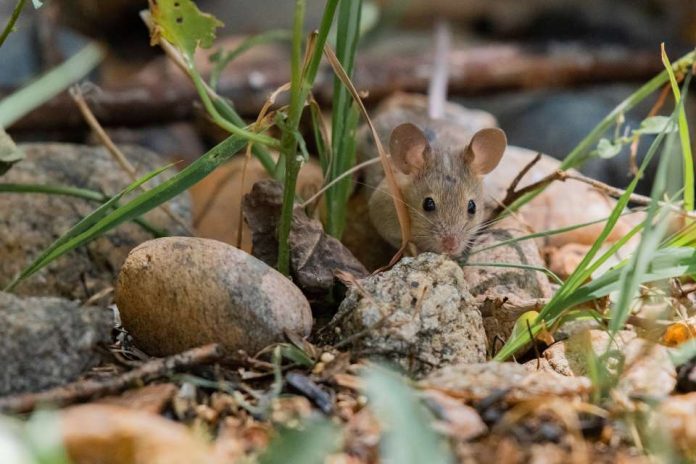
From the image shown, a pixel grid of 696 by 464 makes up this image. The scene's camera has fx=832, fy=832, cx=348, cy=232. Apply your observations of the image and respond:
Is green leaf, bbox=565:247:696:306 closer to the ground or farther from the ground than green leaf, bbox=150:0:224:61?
closer to the ground

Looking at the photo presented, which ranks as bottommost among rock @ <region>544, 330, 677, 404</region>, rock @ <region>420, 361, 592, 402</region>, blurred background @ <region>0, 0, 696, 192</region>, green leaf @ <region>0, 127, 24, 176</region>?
rock @ <region>420, 361, 592, 402</region>

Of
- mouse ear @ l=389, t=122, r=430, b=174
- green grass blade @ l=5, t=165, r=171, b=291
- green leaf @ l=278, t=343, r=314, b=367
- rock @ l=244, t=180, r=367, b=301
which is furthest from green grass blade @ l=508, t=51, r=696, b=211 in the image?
green grass blade @ l=5, t=165, r=171, b=291

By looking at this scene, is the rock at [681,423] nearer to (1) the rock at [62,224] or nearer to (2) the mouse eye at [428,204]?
(2) the mouse eye at [428,204]

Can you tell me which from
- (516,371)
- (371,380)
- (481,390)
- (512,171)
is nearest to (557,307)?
(516,371)

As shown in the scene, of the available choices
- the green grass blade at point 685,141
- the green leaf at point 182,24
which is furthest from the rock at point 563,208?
the green leaf at point 182,24

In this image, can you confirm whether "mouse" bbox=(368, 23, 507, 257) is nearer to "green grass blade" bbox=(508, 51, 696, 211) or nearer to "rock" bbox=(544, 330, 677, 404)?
"green grass blade" bbox=(508, 51, 696, 211)

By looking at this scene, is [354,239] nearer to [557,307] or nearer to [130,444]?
[557,307]
